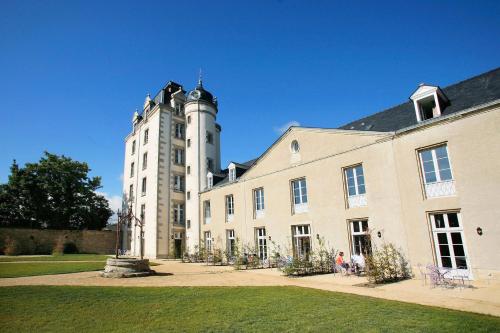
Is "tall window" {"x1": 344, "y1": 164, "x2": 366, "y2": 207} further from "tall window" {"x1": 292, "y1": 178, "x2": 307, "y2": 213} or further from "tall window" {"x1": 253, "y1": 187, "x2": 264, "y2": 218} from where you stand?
"tall window" {"x1": 253, "y1": 187, "x2": 264, "y2": 218}

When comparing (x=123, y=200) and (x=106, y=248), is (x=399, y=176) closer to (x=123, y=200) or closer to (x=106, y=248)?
(x=123, y=200)

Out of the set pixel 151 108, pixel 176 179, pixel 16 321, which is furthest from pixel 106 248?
pixel 16 321

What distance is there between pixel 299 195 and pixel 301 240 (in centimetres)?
244

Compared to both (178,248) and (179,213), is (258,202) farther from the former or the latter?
(178,248)

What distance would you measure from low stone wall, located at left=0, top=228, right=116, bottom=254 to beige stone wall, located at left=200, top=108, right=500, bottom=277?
20805 mm

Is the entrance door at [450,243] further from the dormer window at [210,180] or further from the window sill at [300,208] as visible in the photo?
the dormer window at [210,180]

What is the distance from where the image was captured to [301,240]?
1608cm

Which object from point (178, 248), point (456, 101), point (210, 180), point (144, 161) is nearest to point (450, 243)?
point (456, 101)

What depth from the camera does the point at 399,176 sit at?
39.7 ft

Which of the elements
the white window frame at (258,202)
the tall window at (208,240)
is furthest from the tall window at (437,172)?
the tall window at (208,240)

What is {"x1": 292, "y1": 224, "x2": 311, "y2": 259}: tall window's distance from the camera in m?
15.7

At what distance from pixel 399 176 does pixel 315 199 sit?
4.37 m

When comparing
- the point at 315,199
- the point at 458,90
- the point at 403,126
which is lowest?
the point at 315,199

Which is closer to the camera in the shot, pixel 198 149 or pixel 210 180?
pixel 210 180
